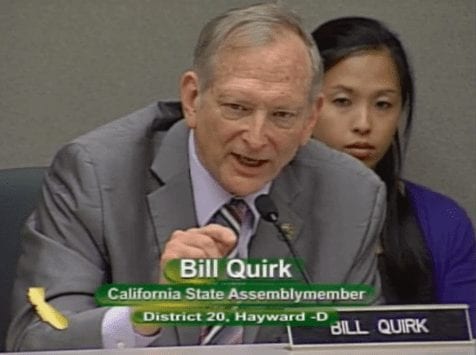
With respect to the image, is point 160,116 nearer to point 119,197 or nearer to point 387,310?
point 119,197

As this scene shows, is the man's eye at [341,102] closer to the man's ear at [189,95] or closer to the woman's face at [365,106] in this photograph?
the woman's face at [365,106]

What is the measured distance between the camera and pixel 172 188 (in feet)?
4.18

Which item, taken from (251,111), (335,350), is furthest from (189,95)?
(335,350)

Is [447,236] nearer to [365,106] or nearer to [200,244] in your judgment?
[365,106]

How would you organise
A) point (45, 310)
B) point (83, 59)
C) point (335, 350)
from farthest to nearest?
1. point (83, 59)
2. point (45, 310)
3. point (335, 350)

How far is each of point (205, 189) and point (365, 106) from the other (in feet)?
0.85

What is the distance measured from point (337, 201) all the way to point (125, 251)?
295 mm

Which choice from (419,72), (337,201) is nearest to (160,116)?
(337,201)

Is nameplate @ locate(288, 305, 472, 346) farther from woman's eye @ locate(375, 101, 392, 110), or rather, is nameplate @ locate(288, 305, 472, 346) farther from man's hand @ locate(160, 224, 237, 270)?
woman's eye @ locate(375, 101, 392, 110)

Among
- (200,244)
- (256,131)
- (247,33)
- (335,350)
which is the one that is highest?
(247,33)

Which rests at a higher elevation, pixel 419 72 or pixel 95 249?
Result: pixel 419 72

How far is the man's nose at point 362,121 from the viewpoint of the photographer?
4.37ft

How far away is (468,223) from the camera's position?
4.50 feet

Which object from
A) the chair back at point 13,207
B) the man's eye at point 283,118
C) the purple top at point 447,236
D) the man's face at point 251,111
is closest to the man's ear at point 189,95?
the man's face at point 251,111
